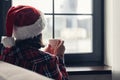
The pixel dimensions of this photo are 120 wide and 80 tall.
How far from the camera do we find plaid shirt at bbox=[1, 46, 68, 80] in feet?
4.50

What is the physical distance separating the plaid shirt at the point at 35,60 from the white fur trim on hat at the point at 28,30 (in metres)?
0.05

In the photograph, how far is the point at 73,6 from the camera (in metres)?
2.08

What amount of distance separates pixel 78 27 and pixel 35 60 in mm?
771

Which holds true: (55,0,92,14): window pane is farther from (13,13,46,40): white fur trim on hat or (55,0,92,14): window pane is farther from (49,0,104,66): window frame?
(13,13,46,40): white fur trim on hat

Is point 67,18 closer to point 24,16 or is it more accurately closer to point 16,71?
point 24,16

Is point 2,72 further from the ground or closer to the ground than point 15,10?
closer to the ground

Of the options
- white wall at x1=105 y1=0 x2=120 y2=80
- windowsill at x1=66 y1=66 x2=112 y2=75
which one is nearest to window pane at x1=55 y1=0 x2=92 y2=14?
white wall at x1=105 y1=0 x2=120 y2=80

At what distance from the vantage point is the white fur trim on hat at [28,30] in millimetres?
1388

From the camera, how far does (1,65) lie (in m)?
1.07

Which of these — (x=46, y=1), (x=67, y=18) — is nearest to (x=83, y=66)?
(x=67, y=18)

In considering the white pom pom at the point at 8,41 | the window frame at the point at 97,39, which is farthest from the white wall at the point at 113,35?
the white pom pom at the point at 8,41

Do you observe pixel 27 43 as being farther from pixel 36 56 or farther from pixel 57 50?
pixel 57 50

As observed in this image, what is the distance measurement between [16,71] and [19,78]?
5 cm

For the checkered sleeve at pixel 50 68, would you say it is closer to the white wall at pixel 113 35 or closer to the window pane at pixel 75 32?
the white wall at pixel 113 35
